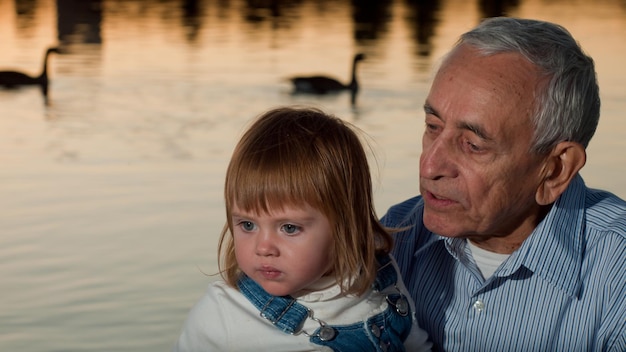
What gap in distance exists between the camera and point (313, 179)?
10.9ft

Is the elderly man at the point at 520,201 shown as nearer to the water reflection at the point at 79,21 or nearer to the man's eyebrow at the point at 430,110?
Result: the man's eyebrow at the point at 430,110

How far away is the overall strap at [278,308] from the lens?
3.37 metres

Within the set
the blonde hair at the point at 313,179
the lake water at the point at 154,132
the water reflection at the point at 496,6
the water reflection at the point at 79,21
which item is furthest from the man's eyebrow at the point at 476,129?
the water reflection at the point at 496,6

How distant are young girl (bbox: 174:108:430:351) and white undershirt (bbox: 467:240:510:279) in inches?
14.2

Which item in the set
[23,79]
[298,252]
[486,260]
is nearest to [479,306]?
[486,260]

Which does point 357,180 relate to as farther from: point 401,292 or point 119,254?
point 119,254

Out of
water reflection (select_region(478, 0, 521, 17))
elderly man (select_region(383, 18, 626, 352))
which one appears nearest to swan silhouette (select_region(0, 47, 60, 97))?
water reflection (select_region(478, 0, 521, 17))

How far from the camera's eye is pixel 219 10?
29688 millimetres

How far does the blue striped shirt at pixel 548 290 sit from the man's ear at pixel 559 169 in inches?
1.4

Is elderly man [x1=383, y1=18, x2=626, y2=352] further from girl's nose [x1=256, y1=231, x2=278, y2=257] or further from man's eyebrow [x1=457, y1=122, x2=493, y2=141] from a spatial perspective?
girl's nose [x1=256, y1=231, x2=278, y2=257]

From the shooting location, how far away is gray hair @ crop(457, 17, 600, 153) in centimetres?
356

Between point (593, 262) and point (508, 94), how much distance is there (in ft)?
1.70

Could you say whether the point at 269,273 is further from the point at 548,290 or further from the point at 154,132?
the point at 154,132

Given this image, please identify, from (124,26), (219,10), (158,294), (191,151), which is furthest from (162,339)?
(219,10)
